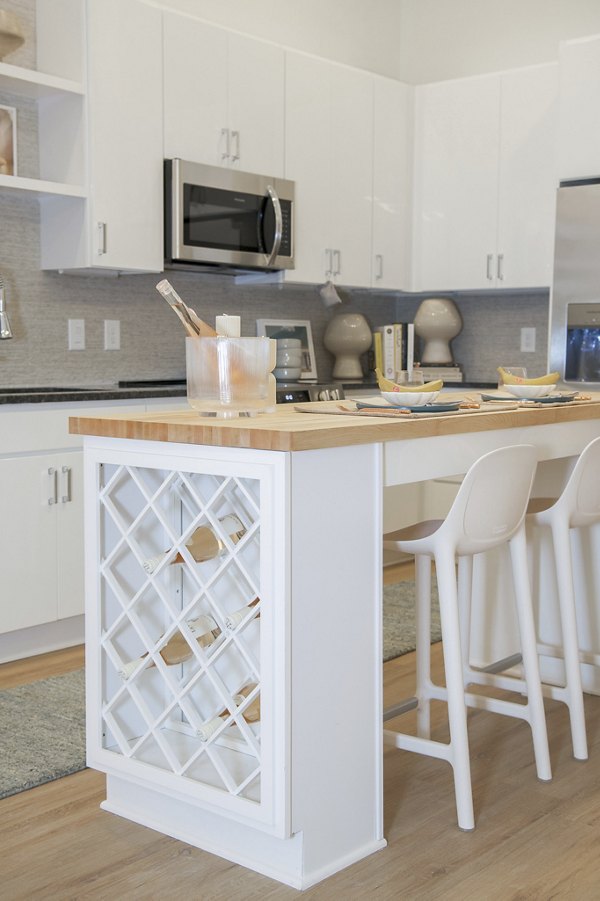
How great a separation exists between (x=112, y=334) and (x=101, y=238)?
0.58 metres

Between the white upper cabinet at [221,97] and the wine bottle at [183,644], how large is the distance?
2.41m

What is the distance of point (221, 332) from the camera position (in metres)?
2.31

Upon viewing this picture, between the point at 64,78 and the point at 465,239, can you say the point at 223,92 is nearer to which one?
the point at 64,78

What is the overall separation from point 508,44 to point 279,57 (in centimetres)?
146

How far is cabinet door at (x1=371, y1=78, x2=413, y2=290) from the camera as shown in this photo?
507 centimetres

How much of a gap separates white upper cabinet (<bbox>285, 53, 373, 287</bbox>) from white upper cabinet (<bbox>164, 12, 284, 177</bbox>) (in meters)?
0.11

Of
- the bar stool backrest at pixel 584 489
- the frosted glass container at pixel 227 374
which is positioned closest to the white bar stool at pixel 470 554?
the bar stool backrest at pixel 584 489

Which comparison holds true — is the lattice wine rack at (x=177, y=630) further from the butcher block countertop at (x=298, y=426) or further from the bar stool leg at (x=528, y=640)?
the bar stool leg at (x=528, y=640)

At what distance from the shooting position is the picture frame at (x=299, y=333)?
16.5ft

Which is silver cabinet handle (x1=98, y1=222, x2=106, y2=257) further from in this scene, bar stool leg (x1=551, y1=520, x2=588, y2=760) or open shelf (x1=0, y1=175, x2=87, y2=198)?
bar stool leg (x1=551, y1=520, x2=588, y2=760)

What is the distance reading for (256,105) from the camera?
14.5 ft

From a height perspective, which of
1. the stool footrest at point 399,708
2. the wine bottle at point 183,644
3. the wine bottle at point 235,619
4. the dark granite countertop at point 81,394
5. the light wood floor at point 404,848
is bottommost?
the light wood floor at point 404,848

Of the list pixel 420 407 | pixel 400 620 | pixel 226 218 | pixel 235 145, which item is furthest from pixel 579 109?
pixel 420 407

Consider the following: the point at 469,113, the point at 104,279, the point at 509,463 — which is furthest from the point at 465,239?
the point at 509,463
